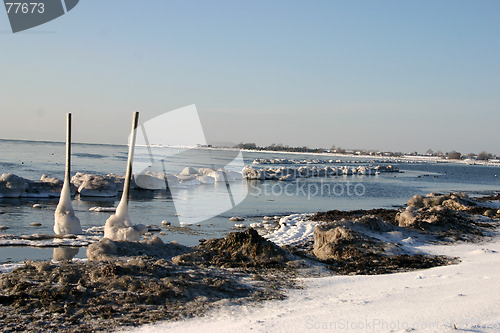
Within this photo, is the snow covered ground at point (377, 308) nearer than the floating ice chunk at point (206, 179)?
Yes

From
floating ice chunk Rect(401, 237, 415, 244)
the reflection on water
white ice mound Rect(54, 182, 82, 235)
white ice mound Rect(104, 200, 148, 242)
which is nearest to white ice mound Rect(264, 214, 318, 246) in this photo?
floating ice chunk Rect(401, 237, 415, 244)

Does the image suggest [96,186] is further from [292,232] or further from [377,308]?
[377,308]

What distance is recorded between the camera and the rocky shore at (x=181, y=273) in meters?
6.86

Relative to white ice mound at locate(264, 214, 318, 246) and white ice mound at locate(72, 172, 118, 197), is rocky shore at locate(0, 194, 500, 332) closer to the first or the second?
white ice mound at locate(264, 214, 318, 246)

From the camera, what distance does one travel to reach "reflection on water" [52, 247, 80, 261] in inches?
484

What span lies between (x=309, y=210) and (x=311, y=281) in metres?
16.9

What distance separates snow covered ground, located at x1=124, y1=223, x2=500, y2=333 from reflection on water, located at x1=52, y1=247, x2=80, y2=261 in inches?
260

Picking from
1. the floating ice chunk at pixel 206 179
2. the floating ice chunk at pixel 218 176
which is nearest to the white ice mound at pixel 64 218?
the floating ice chunk at pixel 206 179

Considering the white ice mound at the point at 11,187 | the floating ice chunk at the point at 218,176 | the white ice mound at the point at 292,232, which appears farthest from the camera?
the floating ice chunk at the point at 218,176

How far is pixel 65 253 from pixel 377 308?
889 cm

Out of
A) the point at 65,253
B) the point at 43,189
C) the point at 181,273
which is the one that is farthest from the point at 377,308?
the point at 43,189

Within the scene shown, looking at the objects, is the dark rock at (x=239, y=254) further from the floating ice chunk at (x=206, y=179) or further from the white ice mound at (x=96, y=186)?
the floating ice chunk at (x=206, y=179)

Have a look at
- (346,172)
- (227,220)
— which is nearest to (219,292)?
(227,220)

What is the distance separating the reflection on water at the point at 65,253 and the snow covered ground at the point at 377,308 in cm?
661
